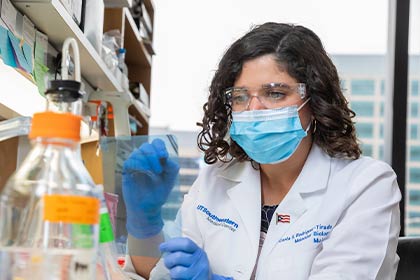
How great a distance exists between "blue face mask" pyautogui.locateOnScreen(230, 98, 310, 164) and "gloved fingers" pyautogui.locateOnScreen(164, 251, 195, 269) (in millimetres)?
428

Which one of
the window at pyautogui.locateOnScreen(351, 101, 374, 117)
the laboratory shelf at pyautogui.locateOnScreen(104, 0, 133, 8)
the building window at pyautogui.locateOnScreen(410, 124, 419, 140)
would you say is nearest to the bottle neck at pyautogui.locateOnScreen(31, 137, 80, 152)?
the laboratory shelf at pyautogui.locateOnScreen(104, 0, 133, 8)

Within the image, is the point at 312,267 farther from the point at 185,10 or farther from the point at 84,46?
the point at 185,10

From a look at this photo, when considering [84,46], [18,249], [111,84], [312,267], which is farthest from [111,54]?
[18,249]

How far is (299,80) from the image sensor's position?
1610 mm

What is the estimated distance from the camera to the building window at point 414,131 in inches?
135

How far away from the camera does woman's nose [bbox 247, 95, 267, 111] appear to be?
1.54 metres

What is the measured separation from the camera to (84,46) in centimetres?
165

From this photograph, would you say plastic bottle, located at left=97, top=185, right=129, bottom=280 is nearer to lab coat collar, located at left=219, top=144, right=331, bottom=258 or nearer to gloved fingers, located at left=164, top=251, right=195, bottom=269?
gloved fingers, located at left=164, top=251, right=195, bottom=269

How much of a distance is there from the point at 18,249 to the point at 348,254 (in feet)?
3.10

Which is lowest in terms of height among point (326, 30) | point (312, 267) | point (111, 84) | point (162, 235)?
point (312, 267)

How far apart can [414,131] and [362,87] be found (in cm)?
76

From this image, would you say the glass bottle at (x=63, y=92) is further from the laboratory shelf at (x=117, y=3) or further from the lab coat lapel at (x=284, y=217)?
the laboratory shelf at (x=117, y=3)

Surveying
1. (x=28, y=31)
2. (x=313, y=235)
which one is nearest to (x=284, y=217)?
(x=313, y=235)

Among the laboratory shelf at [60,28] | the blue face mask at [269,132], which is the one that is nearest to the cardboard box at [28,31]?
the laboratory shelf at [60,28]
